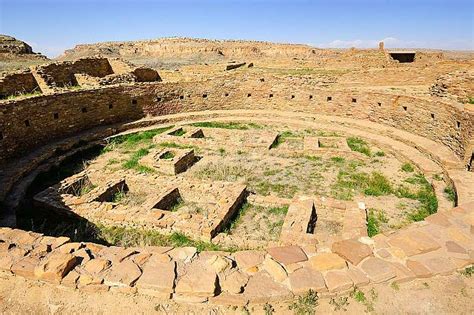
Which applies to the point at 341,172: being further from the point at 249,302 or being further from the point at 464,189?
the point at 249,302

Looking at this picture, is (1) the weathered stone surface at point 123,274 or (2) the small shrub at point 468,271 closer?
(1) the weathered stone surface at point 123,274

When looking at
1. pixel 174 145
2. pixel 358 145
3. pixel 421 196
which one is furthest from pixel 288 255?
pixel 174 145

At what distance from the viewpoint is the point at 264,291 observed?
369 centimetres

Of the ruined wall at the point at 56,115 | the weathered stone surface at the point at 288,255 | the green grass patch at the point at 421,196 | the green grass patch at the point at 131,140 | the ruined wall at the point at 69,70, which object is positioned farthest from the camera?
the ruined wall at the point at 69,70

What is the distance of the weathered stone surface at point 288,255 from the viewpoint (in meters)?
4.07

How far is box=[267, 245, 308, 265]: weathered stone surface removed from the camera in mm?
4070

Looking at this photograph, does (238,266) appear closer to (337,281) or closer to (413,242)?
(337,281)

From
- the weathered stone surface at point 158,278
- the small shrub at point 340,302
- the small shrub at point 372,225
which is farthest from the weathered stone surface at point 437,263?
the weathered stone surface at point 158,278

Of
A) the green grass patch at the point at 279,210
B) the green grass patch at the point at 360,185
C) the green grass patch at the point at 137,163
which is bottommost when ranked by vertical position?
the green grass patch at the point at 279,210

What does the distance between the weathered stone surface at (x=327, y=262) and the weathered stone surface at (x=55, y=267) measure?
2922mm

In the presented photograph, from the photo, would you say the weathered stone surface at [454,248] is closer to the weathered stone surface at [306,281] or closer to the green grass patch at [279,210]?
the weathered stone surface at [306,281]

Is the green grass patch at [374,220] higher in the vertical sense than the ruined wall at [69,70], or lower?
lower

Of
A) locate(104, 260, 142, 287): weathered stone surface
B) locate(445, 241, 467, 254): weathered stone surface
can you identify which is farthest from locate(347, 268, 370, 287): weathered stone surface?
locate(104, 260, 142, 287): weathered stone surface

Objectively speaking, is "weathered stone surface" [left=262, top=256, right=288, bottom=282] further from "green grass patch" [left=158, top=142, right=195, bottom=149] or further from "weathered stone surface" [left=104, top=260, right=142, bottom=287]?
"green grass patch" [left=158, top=142, right=195, bottom=149]
